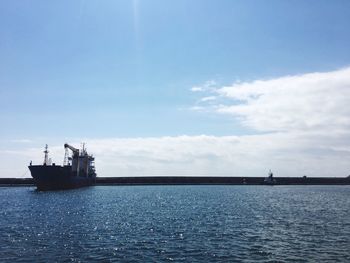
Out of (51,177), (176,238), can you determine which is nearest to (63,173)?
(51,177)

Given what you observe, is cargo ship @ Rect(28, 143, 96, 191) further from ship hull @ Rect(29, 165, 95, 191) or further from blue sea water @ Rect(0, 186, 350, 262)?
blue sea water @ Rect(0, 186, 350, 262)

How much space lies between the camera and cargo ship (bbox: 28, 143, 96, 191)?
387 feet

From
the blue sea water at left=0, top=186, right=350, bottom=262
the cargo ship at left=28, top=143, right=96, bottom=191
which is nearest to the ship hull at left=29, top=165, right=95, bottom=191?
the cargo ship at left=28, top=143, right=96, bottom=191

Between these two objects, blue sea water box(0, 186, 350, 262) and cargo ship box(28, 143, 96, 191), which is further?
cargo ship box(28, 143, 96, 191)

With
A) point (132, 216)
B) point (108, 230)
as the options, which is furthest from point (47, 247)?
point (132, 216)

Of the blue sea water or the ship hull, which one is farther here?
the ship hull

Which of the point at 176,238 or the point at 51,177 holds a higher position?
the point at 51,177

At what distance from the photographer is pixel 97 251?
33.1 meters

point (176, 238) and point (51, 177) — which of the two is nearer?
point (176, 238)

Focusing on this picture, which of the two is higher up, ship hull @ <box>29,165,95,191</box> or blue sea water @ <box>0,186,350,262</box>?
ship hull @ <box>29,165,95,191</box>

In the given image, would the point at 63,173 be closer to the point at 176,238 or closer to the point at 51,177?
the point at 51,177

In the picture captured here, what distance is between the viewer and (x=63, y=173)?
12325cm

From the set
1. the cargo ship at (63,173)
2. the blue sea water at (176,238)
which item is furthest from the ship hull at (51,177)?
the blue sea water at (176,238)

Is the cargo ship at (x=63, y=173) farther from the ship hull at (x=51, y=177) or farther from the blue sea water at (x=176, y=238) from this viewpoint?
the blue sea water at (x=176, y=238)
